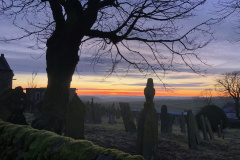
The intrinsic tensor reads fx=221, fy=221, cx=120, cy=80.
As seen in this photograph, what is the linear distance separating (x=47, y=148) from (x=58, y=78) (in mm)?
4796

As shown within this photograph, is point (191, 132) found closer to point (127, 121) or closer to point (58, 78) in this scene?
point (127, 121)

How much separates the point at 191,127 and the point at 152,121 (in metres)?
4.47

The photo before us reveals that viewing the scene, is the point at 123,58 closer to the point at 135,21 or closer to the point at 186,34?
the point at 135,21

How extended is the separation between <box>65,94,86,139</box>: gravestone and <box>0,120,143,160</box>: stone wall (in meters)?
3.46

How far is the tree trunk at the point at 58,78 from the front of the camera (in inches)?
287

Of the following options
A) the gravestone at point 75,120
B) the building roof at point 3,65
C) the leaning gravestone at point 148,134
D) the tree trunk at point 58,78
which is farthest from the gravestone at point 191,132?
the building roof at point 3,65

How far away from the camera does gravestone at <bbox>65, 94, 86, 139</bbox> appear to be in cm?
794

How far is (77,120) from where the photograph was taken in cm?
810

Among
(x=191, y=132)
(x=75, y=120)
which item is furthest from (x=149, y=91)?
(x=191, y=132)

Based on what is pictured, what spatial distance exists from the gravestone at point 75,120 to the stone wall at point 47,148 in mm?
3458

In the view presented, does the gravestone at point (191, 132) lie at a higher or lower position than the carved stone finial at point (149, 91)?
lower

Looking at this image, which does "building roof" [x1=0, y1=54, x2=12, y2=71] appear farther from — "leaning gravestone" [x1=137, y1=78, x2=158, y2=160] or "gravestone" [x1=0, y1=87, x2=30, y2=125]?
"leaning gravestone" [x1=137, y1=78, x2=158, y2=160]

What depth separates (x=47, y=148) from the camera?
2900mm

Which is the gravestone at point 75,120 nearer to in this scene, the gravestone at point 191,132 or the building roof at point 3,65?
the gravestone at point 191,132
